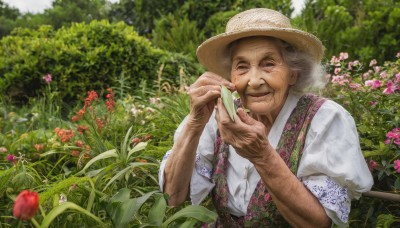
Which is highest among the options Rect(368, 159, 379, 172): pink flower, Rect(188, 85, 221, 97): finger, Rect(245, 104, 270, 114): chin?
Rect(188, 85, 221, 97): finger

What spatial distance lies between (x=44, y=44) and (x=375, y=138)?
5159 millimetres

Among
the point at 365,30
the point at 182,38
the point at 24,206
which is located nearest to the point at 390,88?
the point at 24,206

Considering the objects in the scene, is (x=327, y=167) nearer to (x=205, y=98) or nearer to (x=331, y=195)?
(x=331, y=195)

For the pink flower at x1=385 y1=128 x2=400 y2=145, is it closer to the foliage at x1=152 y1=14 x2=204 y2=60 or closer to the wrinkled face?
the wrinkled face

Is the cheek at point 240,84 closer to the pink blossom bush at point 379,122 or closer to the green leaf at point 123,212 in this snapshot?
the green leaf at point 123,212

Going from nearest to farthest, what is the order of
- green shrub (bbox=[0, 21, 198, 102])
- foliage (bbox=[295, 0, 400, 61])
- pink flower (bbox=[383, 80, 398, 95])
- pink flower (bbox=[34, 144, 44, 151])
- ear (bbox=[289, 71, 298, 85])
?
ear (bbox=[289, 71, 298, 85])
pink flower (bbox=[383, 80, 398, 95])
pink flower (bbox=[34, 144, 44, 151])
green shrub (bbox=[0, 21, 198, 102])
foliage (bbox=[295, 0, 400, 61])

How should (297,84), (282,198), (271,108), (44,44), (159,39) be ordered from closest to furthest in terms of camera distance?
(282,198)
(271,108)
(297,84)
(44,44)
(159,39)

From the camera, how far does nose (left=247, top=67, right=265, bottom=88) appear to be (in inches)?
74.2

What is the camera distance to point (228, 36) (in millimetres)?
1974

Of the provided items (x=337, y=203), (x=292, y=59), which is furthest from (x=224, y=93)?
(x=337, y=203)

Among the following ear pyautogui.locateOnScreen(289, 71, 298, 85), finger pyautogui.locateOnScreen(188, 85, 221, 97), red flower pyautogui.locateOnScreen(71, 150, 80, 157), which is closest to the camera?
finger pyautogui.locateOnScreen(188, 85, 221, 97)

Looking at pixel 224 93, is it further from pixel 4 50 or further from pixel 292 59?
pixel 4 50

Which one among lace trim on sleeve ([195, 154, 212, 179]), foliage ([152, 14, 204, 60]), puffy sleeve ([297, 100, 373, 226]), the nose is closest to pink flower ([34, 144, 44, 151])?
lace trim on sleeve ([195, 154, 212, 179])

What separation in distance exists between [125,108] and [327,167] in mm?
3188
